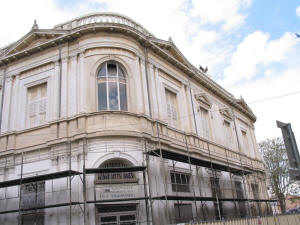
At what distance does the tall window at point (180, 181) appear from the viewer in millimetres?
17438

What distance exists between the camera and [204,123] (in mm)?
23516

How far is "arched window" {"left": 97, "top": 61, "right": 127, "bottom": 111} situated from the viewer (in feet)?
54.3

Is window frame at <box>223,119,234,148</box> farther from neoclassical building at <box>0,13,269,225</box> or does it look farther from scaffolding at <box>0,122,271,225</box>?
scaffolding at <box>0,122,271,225</box>

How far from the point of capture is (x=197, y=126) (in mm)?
21641

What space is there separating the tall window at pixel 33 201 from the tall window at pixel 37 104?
345cm

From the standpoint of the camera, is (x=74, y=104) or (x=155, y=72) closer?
(x=74, y=104)

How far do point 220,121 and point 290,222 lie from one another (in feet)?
33.7

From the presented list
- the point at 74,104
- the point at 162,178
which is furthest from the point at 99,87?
the point at 162,178

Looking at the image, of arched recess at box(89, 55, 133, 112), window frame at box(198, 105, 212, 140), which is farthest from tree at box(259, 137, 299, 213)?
arched recess at box(89, 55, 133, 112)

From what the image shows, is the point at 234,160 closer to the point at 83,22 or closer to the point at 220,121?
the point at 220,121

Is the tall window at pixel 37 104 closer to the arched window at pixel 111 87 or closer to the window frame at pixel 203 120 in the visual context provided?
the arched window at pixel 111 87

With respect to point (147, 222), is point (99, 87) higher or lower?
higher

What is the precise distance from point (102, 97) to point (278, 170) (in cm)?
2960

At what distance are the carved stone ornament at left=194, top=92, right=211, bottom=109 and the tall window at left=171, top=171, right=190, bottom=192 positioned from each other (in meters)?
6.81
